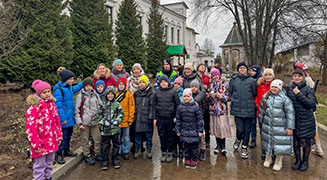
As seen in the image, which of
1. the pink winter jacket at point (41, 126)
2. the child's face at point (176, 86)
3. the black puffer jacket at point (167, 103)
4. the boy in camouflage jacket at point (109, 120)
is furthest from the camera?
the child's face at point (176, 86)

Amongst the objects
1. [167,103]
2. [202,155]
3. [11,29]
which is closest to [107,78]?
[167,103]

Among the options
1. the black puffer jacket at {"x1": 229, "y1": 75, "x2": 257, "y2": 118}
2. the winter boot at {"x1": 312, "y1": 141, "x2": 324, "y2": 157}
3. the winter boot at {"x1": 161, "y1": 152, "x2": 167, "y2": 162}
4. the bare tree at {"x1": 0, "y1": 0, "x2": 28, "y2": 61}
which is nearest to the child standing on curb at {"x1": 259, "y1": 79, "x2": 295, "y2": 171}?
the black puffer jacket at {"x1": 229, "y1": 75, "x2": 257, "y2": 118}

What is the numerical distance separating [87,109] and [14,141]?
2.46m

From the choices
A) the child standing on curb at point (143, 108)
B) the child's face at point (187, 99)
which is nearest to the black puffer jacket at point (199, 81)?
the child's face at point (187, 99)

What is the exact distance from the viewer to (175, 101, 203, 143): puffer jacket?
4086mm

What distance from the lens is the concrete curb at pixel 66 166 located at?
382 cm

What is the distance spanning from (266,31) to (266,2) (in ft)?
6.65

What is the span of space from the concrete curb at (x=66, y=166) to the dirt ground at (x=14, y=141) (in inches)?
14.4

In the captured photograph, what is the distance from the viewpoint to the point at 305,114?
3.82 meters

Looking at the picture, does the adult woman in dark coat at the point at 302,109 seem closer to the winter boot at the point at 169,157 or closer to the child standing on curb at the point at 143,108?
the winter boot at the point at 169,157

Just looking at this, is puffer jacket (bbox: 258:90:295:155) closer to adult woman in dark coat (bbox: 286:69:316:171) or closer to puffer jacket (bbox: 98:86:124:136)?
adult woman in dark coat (bbox: 286:69:316:171)

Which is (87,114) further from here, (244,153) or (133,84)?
(244,153)

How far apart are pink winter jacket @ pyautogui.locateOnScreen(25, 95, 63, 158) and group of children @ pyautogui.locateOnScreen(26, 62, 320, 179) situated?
0.9 inches

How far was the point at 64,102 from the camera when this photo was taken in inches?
162
